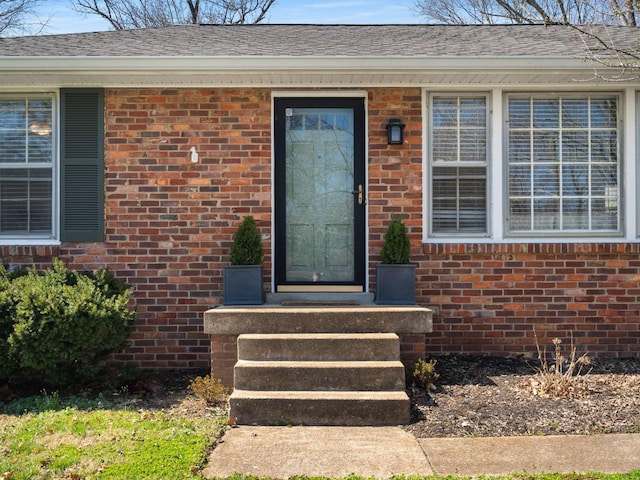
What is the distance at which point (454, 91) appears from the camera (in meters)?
6.73

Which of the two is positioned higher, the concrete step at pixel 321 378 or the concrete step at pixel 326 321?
the concrete step at pixel 326 321

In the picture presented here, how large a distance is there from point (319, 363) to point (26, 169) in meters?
3.78

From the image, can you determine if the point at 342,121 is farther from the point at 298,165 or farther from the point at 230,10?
the point at 230,10

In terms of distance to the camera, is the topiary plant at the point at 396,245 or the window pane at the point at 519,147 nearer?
the topiary plant at the point at 396,245

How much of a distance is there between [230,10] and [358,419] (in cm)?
1748

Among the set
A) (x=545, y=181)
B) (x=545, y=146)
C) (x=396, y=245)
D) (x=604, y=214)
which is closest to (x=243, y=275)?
(x=396, y=245)

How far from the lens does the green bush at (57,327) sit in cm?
535

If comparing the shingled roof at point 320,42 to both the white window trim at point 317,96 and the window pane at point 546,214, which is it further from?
the window pane at point 546,214

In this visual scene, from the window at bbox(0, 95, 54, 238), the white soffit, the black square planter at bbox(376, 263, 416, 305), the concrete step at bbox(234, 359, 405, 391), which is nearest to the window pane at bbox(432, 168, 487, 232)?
the black square planter at bbox(376, 263, 416, 305)

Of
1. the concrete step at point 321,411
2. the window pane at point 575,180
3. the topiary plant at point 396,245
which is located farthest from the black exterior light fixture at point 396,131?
the concrete step at point 321,411

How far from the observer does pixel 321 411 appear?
4.89 metres

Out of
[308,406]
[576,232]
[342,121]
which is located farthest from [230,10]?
[308,406]

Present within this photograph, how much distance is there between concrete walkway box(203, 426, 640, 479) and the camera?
393 cm

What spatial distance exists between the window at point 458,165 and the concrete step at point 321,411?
2.42 meters
